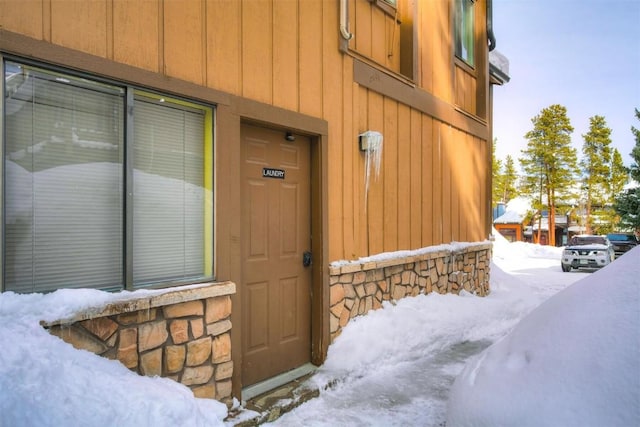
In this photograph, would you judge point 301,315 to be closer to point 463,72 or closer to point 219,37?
point 219,37

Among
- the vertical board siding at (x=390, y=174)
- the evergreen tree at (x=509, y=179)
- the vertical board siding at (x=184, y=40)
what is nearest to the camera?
Result: the vertical board siding at (x=184, y=40)

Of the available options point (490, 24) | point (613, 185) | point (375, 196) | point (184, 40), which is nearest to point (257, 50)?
point (184, 40)

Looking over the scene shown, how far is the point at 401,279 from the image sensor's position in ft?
17.6

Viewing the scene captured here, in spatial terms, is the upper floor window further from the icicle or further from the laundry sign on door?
the laundry sign on door

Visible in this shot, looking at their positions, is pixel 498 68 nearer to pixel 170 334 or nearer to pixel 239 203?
pixel 239 203

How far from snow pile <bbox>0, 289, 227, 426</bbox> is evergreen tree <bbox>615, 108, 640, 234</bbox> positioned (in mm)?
14117

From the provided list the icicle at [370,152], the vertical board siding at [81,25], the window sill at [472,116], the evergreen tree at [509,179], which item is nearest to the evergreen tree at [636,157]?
the window sill at [472,116]

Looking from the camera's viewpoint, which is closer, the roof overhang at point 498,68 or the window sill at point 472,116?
the window sill at point 472,116

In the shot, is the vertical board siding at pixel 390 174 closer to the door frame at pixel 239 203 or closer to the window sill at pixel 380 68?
the window sill at pixel 380 68

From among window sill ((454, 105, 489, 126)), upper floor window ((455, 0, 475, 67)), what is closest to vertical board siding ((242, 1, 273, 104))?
window sill ((454, 105, 489, 126))

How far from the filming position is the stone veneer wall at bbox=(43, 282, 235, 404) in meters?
2.35

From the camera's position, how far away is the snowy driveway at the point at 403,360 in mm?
3234

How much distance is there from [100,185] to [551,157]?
3146 cm

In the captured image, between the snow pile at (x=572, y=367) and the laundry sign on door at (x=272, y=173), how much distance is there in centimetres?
233
